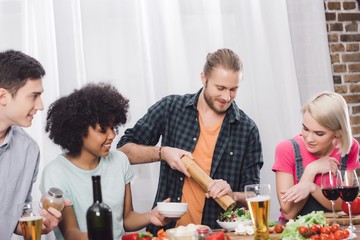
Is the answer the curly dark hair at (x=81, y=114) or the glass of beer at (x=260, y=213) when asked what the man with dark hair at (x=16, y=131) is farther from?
the glass of beer at (x=260, y=213)

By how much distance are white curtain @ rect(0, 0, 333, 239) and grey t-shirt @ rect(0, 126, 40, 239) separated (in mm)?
669

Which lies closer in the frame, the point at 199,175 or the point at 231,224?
the point at 231,224

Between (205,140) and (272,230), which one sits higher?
(205,140)

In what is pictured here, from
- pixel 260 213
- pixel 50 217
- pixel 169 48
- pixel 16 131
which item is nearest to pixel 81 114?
pixel 16 131

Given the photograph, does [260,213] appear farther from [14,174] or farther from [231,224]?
[14,174]

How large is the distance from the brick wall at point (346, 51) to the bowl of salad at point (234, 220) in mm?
1960

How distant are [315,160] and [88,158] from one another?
3.97ft

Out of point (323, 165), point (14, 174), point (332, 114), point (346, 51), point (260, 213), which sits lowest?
point (260, 213)

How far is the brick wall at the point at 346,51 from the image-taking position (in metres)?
3.61

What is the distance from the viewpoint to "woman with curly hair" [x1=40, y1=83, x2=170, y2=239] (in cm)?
206

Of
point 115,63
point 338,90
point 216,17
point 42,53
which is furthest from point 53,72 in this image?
point 338,90

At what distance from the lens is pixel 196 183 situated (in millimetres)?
2570

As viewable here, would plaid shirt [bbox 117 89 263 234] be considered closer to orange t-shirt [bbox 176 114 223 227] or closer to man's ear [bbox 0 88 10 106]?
orange t-shirt [bbox 176 114 223 227]

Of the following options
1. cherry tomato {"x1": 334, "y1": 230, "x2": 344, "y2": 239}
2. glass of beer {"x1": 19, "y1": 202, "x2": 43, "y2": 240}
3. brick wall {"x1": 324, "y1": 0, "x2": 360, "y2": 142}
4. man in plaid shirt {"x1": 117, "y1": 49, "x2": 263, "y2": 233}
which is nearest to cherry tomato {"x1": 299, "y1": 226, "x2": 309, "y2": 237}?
cherry tomato {"x1": 334, "y1": 230, "x2": 344, "y2": 239}
